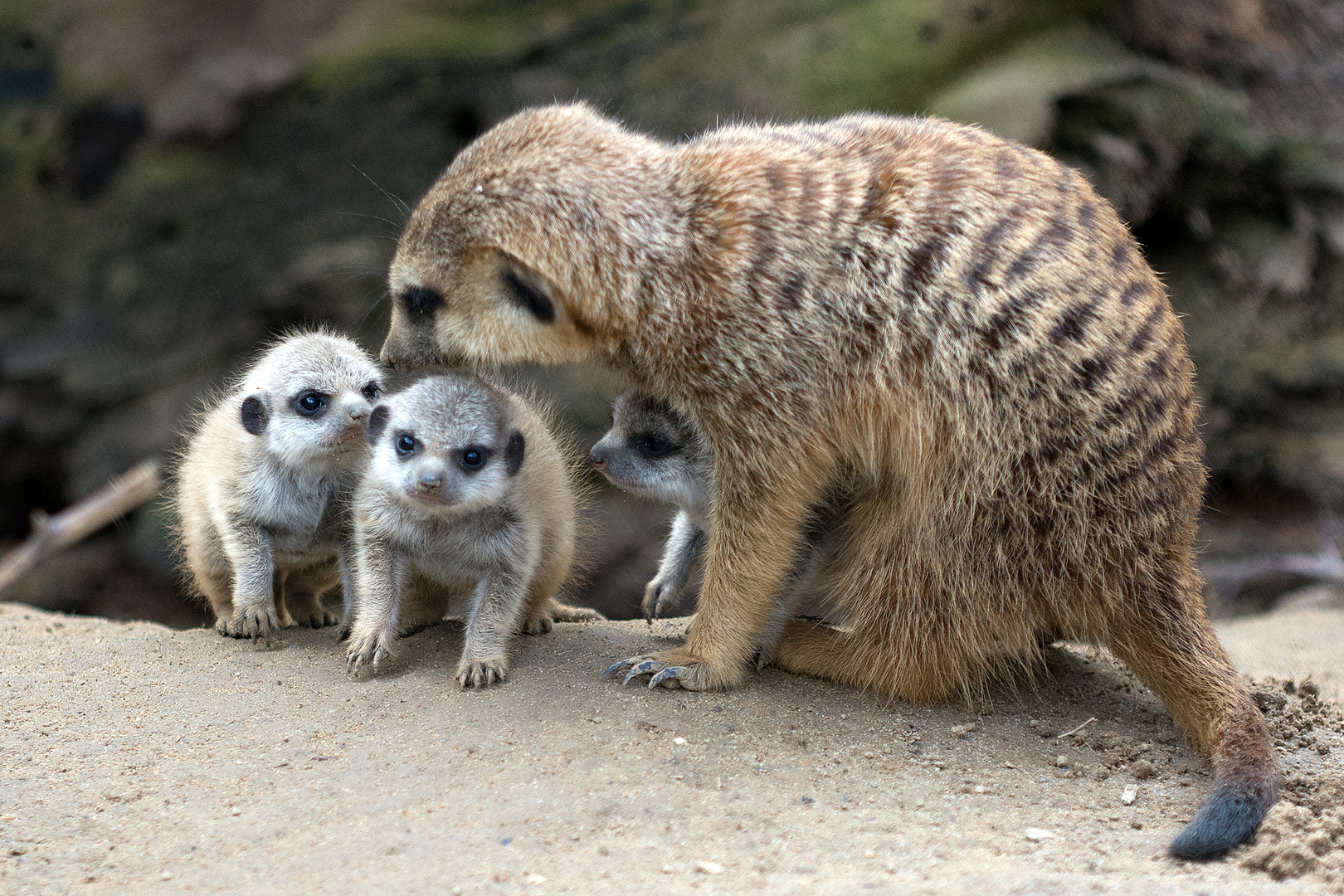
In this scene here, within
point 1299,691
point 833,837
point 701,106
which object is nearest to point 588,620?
point 833,837

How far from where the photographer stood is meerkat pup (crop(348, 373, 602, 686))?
10.4ft

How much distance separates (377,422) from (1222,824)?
8.00 ft

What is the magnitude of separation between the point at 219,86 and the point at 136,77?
558mm

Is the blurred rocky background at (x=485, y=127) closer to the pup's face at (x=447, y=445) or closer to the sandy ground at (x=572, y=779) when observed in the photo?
the pup's face at (x=447, y=445)

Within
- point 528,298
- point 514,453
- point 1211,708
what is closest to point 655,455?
point 514,453

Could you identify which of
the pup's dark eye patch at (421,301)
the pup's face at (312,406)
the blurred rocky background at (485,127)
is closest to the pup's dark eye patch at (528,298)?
the pup's dark eye patch at (421,301)

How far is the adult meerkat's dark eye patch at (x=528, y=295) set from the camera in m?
2.87

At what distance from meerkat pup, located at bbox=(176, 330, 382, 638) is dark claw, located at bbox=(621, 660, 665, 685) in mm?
1079

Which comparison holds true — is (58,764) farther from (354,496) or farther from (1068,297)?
(1068,297)

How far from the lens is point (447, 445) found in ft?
10.5

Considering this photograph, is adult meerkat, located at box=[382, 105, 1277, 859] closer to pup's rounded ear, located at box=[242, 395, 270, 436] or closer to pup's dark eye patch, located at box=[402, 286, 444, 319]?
pup's dark eye patch, located at box=[402, 286, 444, 319]

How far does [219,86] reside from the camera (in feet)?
22.5

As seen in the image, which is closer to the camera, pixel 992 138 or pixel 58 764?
pixel 58 764

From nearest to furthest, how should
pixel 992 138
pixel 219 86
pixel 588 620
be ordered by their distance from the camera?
pixel 992 138, pixel 588 620, pixel 219 86
